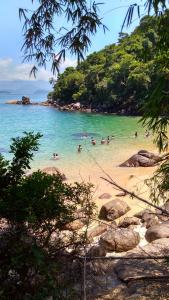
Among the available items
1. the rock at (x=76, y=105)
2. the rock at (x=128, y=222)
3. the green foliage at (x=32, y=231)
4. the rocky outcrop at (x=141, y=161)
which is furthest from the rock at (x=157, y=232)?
the rock at (x=76, y=105)

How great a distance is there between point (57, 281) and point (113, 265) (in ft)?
12.3

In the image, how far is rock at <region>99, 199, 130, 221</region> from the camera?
43.6 feet

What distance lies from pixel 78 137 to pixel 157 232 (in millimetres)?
26261

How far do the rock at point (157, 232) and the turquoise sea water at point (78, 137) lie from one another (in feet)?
26.0

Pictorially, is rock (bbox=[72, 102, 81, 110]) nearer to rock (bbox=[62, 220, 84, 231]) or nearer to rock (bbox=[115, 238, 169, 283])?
rock (bbox=[115, 238, 169, 283])

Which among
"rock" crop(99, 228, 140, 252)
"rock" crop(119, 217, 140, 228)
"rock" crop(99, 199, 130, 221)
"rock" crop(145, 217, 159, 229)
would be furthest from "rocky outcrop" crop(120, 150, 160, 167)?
"rock" crop(99, 228, 140, 252)

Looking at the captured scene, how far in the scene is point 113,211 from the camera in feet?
43.8

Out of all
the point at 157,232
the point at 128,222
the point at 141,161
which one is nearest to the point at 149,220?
the point at 128,222

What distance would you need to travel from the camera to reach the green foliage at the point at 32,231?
457cm

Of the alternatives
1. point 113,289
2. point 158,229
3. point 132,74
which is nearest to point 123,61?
point 132,74

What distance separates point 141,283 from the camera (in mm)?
6910

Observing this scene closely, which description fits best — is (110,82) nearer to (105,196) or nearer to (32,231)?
(105,196)

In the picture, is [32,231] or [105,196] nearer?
[32,231]

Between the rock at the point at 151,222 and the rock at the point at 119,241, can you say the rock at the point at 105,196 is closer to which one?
the rock at the point at 151,222
